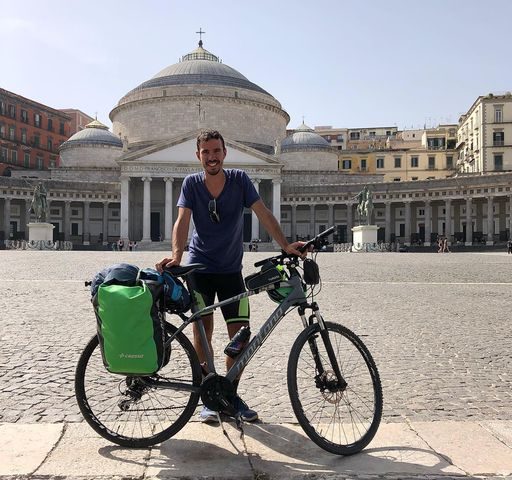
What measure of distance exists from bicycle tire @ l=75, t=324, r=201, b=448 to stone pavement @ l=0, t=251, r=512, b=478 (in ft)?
0.33

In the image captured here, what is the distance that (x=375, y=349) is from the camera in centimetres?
678

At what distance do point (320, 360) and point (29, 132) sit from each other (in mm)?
77412

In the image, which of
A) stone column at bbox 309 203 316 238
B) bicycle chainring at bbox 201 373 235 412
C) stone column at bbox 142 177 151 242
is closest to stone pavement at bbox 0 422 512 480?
bicycle chainring at bbox 201 373 235 412

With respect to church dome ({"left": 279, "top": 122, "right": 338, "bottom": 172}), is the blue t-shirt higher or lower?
lower

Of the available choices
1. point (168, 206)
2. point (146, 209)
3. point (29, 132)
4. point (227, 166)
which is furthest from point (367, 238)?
point (29, 132)

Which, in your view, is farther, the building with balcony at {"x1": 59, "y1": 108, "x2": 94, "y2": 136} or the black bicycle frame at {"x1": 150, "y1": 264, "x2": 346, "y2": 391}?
the building with balcony at {"x1": 59, "y1": 108, "x2": 94, "y2": 136}

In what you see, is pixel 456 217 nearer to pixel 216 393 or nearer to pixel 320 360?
pixel 320 360

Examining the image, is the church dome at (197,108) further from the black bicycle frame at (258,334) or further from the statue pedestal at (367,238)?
the black bicycle frame at (258,334)

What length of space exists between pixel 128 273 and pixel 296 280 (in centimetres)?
110

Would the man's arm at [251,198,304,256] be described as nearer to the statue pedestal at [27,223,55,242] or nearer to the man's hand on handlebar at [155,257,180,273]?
the man's hand on handlebar at [155,257,180,273]

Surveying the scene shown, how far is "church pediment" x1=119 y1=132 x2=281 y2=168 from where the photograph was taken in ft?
187

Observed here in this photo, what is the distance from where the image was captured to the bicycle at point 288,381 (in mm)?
3783

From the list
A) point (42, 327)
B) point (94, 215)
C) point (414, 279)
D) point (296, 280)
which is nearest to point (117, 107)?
point (94, 215)

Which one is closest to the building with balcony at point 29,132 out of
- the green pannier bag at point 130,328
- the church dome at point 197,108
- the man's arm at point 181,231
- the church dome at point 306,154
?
the church dome at point 197,108
